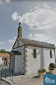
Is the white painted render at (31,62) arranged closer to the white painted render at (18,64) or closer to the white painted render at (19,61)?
the white painted render at (19,61)

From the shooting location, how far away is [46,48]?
2012 cm

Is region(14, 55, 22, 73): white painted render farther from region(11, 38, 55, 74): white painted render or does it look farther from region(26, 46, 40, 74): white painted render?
region(26, 46, 40, 74): white painted render

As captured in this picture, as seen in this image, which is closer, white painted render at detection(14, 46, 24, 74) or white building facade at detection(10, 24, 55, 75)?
white building facade at detection(10, 24, 55, 75)

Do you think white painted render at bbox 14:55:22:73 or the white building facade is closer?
the white building facade

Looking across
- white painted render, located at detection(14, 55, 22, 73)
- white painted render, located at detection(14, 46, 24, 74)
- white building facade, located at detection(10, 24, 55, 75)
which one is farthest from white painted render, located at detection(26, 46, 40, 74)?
white painted render, located at detection(14, 55, 22, 73)

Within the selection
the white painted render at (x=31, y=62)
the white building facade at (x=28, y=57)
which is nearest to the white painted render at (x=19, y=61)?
the white building facade at (x=28, y=57)

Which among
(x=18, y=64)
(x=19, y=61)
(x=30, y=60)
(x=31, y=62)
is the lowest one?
(x=18, y=64)

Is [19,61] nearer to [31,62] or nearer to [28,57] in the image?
[28,57]

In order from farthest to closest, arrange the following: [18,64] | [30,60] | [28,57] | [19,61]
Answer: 1. [19,61]
2. [18,64]
3. [30,60]
4. [28,57]

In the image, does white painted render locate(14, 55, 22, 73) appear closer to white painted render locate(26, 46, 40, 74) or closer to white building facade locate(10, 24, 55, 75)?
white building facade locate(10, 24, 55, 75)

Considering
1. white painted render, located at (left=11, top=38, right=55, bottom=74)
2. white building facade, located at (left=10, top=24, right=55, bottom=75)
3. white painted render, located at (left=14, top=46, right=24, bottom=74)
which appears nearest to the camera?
white building facade, located at (left=10, top=24, right=55, bottom=75)

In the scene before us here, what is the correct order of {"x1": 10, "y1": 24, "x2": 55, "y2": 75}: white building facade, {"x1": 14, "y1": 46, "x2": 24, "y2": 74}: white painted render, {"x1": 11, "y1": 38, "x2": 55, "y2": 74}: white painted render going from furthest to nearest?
{"x1": 14, "y1": 46, "x2": 24, "y2": 74}: white painted render
{"x1": 11, "y1": 38, "x2": 55, "y2": 74}: white painted render
{"x1": 10, "y1": 24, "x2": 55, "y2": 75}: white building facade

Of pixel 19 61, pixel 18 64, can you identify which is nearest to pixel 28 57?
pixel 19 61

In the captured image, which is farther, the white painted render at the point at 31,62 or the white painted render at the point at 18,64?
the white painted render at the point at 18,64
